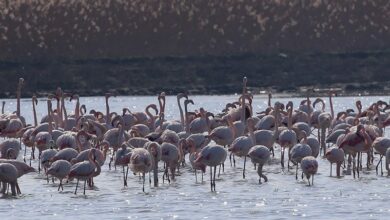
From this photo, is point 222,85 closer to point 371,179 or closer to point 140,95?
point 140,95

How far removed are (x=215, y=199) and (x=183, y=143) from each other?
3198 millimetres

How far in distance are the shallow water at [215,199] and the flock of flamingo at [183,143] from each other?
276mm

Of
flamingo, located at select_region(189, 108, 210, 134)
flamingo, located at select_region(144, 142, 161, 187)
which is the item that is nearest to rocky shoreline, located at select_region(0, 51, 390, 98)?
flamingo, located at select_region(189, 108, 210, 134)

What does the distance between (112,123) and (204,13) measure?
6668cm

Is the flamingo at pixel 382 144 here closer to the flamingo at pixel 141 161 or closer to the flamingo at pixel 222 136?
the flamingo at pixel 222 136

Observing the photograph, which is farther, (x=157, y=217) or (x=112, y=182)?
(x=112, y=182)

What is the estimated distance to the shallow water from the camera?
1778 cm

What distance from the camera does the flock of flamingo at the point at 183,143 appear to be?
66.1 feet

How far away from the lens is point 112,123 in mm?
26656

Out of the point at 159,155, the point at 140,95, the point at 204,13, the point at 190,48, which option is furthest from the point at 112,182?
the point at 204,13

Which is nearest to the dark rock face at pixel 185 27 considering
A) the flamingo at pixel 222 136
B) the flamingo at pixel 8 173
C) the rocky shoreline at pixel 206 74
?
the rocky shoreline at pixel 206 74

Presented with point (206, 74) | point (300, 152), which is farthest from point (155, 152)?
point (206, 74)

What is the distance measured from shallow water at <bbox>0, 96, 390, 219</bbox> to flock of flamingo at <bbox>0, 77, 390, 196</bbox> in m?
0.28

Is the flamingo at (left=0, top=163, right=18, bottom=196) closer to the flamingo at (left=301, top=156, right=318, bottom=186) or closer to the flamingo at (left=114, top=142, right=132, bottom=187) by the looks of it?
the flamingo at (left=114, top=142, right=132, bottom=187)
